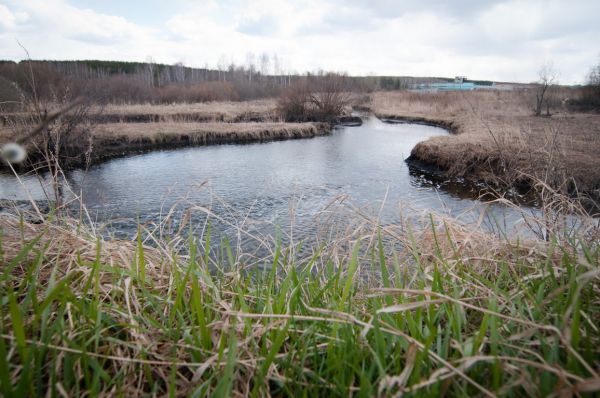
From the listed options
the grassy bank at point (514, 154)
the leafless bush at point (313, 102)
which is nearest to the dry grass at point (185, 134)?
the leafless bush at point (313, 102)

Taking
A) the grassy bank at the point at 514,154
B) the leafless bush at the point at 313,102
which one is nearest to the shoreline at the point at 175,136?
the leafless bush at the point at 313,102

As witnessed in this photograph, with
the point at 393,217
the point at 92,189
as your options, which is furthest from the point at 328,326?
the point at 92,189

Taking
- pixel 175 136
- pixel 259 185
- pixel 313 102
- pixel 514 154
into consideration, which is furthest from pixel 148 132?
pixel 514 154

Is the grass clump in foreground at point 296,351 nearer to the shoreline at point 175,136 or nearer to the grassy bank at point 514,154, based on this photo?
the grassy bank at point 514,154

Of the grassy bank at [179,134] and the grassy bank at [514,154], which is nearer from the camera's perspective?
the grassy bank at [514,154]

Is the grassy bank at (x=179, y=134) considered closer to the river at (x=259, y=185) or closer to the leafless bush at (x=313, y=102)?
the river at (x=259, y=185)

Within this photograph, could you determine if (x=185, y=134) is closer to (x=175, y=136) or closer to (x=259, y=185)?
(x=175, y=136)

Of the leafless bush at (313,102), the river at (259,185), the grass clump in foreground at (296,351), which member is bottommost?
the river at (259,185)

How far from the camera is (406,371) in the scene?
2.96ft

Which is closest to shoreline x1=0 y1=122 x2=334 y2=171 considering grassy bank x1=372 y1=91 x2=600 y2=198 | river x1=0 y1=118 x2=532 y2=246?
river x1=0 y1=118 x2=532 y2=246

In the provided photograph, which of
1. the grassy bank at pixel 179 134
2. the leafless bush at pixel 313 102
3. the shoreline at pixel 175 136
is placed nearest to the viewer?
the shoreline at pixel 175 136

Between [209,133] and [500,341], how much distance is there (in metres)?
19.7

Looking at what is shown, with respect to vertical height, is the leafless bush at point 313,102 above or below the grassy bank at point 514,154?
above

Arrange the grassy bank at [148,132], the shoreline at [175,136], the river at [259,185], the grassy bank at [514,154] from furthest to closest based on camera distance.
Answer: the shoreline at [175,136] → the grassy bank at [148,132] → the river at [259,185] → the grassy bank at [514,154]
